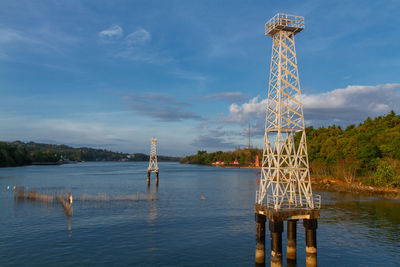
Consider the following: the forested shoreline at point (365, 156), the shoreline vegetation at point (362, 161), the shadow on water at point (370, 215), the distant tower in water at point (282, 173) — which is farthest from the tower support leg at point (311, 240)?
the forested shoreline at point (365, 156)

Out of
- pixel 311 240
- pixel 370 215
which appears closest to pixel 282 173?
pixel 311 240

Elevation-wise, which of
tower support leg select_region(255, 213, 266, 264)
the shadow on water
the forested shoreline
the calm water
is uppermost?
the forested shoreline

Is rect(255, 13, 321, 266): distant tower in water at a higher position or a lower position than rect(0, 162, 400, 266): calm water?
higher

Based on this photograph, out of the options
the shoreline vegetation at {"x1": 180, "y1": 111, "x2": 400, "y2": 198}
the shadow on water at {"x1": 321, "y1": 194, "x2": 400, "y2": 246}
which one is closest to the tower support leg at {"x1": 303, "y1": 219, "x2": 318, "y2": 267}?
the shadow on water at {"x1": 321, "y1": 194, "x2": 400, "y2": 246}

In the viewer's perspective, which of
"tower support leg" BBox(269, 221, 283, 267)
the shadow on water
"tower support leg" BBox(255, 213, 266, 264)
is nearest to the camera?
"tower support leg" BBox(269, 221, 283, 267)

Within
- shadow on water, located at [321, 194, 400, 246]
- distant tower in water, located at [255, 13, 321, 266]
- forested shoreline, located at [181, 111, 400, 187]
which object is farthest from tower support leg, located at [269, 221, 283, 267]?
forested shoreline, located at [181, 111, 400, 187]

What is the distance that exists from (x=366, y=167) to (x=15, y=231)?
88.9 metres

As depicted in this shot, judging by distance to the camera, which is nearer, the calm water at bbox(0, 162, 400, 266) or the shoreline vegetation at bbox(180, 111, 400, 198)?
the calm water at bbox(0, 162, 400, 266)

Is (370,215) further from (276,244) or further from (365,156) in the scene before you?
(365,156)

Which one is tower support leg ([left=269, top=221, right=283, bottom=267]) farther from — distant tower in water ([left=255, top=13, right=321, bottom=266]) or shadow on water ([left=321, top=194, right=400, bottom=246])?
shadow on water ([left=321, top=194, right=400, bottom=246])

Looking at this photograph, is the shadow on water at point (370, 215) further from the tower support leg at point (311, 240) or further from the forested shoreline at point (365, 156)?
the tower support leg at point (311, 240)

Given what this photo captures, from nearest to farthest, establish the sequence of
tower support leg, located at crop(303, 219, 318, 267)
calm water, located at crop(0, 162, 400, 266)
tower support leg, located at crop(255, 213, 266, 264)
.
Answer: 1. tower support leg, located at crop(303, 219, 318, 267)
2. tower support leg, located at crop(255, 213, 266, 264)
3. calm water, located at crop(0, 162, 400, 266)

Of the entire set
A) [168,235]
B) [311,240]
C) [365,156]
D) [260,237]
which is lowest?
[168,235]

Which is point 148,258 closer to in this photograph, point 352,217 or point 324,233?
point 324,233
